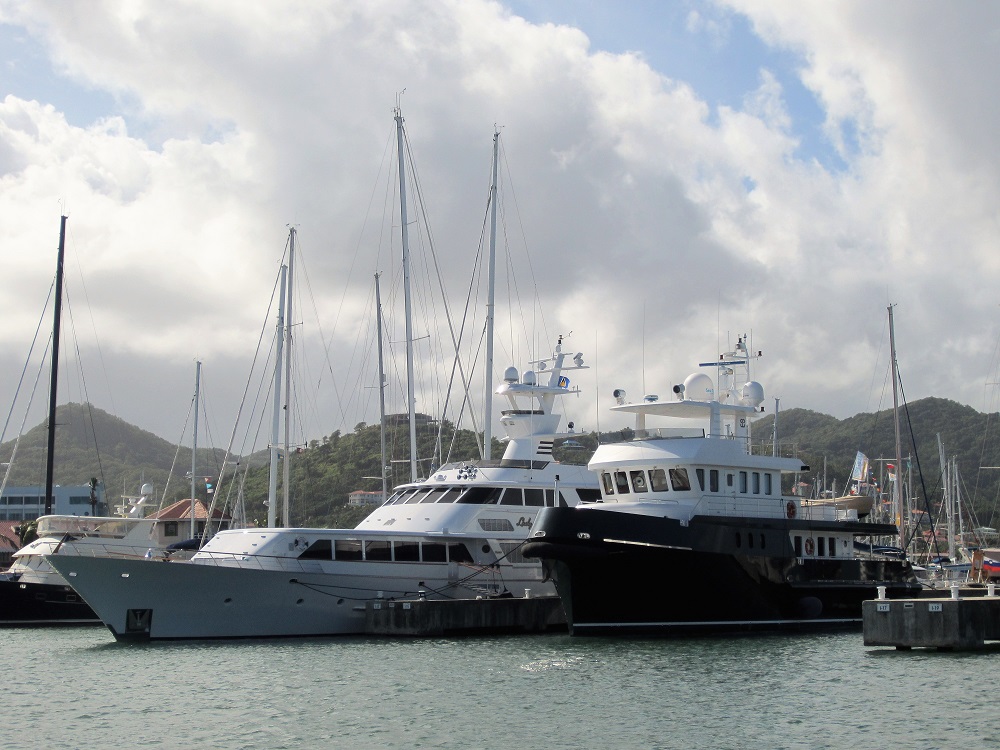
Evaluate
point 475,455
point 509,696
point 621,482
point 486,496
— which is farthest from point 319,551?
point 475,455

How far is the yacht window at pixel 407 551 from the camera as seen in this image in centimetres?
3391

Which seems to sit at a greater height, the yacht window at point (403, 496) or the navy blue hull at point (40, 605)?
the yacht window at point (403, 496)

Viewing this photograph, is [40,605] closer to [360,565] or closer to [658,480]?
[360,565]

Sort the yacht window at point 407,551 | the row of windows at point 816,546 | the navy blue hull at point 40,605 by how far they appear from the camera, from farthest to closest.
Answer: the navy blue hull at point 40,605 < the yacht window at point 407,551 < the row of windows at point 816,546

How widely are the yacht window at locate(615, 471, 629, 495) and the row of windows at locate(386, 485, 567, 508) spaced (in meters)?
3.81

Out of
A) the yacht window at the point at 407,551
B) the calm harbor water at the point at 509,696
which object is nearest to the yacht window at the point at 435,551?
the yacht window at the point at 407,551

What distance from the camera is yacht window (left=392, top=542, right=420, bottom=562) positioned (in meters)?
33.9

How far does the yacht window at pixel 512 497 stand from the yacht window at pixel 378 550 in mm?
3880

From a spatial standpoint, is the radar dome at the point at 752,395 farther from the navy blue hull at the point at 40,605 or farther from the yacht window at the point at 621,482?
the navy blue hull at the point at 40,605

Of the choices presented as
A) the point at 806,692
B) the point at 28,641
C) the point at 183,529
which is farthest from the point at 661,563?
the point at 183,529

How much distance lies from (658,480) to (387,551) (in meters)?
7.84

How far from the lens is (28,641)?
35.1 m

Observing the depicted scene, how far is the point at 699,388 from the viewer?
3384cm

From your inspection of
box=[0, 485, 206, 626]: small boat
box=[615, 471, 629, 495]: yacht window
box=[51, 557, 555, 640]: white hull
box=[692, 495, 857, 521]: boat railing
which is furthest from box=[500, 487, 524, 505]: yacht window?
box=[0, 485, 206, 626]: small boat
